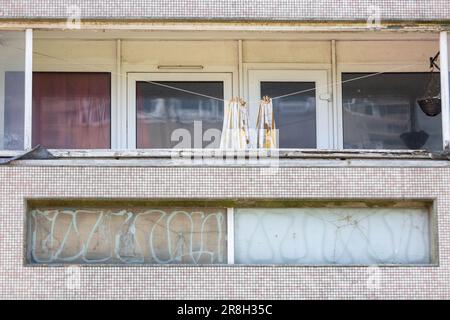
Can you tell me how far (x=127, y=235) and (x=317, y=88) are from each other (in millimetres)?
3220

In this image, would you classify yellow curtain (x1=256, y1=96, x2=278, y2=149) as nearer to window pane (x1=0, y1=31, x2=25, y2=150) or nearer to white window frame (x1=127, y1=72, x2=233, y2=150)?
white window frame (x1=127, y1=72, x2=233, y2=150)

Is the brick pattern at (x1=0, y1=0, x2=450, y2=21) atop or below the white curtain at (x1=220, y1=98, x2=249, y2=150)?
atop

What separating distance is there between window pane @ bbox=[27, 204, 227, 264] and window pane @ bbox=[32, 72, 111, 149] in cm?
167

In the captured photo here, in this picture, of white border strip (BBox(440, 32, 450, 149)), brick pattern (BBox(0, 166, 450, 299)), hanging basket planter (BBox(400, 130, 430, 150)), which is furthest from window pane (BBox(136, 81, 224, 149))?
white border strip (BBox(440, 32, 450, 149))

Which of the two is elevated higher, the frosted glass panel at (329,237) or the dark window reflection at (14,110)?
the dark window reflection at (14,110)

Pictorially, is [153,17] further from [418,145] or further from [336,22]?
[418,145]

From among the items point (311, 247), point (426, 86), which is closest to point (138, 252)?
point (311, 247)

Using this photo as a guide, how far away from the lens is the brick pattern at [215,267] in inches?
386

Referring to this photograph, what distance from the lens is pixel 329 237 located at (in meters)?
10.1

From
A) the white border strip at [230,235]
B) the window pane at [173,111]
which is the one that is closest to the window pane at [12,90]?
the window pane at [173,111]

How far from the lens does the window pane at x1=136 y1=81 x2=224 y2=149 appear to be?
1156 centimetres

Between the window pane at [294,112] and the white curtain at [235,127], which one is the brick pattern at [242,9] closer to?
the white curtain at [235,127]

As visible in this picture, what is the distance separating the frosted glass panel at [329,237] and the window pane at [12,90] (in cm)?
276


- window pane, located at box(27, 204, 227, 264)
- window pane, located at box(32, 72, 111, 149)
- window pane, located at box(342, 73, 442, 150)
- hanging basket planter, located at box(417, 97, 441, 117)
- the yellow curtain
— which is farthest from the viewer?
window pane, located at box(342, 73, 442, 150)
